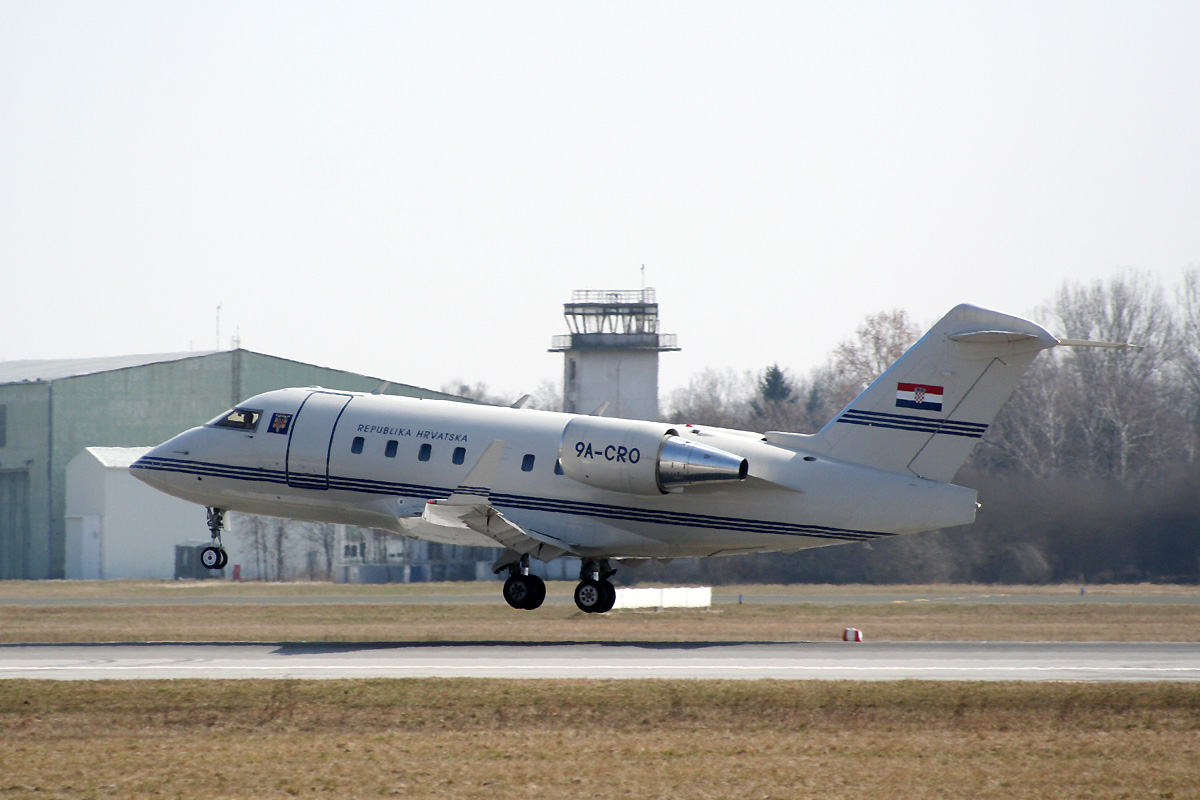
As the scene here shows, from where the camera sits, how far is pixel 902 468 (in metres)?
26.1

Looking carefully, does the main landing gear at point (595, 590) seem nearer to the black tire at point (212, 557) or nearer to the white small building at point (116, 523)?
the black tire at point (212, 557)

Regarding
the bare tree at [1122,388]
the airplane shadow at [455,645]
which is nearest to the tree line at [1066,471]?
the bare tree at [1122,388]

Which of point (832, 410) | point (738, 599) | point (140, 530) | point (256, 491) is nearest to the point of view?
point (256, 491)

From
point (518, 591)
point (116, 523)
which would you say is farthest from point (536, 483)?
point (116, 523)

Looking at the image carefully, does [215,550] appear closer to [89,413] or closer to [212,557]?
[212,557]

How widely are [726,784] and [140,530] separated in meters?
53.1

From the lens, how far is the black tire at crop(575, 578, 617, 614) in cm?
2797

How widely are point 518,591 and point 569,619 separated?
28.1 feet

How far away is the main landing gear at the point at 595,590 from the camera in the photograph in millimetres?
27984

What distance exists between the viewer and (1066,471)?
64188 millimetres

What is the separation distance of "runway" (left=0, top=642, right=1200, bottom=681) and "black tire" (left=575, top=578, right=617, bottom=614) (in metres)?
0.96

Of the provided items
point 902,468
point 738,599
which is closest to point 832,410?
point 738,599

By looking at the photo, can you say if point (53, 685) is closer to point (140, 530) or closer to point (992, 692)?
point (992, 692)

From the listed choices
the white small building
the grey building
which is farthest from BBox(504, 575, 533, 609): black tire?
the white small building
